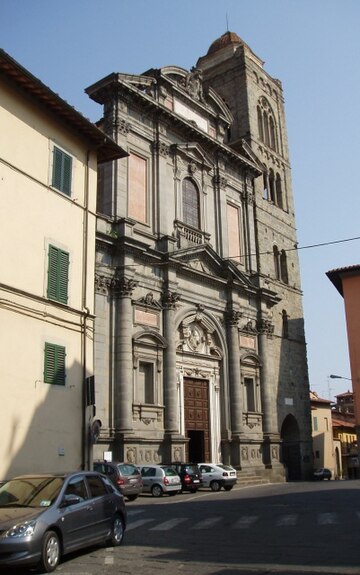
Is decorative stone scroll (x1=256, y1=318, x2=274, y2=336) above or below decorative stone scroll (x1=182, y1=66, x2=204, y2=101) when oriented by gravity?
below

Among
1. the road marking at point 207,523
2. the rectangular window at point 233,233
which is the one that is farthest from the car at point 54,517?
the rectangular window at point 233,233

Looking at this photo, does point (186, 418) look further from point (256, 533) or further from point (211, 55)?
point (211, 55)

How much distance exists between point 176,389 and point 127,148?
12.1m

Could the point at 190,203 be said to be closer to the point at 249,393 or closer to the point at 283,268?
the point at 283,268

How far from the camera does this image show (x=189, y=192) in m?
34.7

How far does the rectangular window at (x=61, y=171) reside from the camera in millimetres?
19125

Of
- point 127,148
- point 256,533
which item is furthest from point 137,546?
point 127,148

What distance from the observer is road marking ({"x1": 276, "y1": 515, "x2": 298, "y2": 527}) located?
13.6m

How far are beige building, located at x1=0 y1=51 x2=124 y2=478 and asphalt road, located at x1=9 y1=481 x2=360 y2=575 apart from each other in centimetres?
332

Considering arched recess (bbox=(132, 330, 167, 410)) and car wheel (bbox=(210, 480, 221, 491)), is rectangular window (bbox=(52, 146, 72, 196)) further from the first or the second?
car wheel (bbox=(210, 480, 221, 491))

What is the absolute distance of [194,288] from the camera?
3244cm

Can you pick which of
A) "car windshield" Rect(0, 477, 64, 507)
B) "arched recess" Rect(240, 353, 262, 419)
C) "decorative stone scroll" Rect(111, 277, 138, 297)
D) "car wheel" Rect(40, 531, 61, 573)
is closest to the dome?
"arched recess" Rect(240, 353, 262, 419)

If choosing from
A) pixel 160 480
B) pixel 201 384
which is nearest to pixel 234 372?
pixel 201 384

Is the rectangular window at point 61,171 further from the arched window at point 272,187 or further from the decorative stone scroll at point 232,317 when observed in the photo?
the arched window at point 272,187
